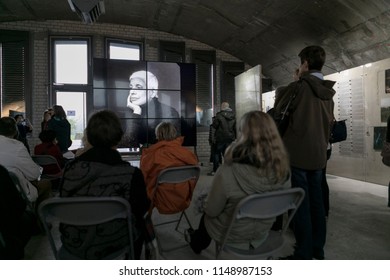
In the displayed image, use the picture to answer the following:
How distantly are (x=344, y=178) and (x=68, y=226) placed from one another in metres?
4.91

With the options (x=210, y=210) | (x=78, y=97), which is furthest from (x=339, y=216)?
(x=78, y=97)

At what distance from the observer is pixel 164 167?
2041 mm

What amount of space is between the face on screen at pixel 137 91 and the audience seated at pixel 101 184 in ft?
15.6

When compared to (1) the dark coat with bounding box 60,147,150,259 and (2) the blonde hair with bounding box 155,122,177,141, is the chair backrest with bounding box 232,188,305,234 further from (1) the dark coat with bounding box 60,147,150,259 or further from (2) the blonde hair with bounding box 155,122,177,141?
(2) the blonde hair with bounding box 155,122,177,141

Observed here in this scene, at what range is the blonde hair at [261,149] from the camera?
1331 millimetres

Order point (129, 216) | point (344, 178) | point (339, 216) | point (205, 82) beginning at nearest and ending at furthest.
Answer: point (129, 216)
point (339, 216)
point (344, 178)
point (205, 82)

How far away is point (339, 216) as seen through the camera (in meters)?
2.96

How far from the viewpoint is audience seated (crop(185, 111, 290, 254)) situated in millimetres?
1319

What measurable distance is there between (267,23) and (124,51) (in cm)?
355

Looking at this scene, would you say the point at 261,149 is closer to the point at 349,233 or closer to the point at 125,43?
the point at 349,233

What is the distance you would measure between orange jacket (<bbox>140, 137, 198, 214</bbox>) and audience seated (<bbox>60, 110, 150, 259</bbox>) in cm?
65

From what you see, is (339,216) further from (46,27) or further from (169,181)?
(46,27)

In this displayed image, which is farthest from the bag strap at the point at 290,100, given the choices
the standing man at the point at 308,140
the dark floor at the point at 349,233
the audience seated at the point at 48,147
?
the audience seated at the point at 48,147
